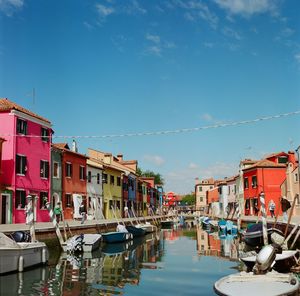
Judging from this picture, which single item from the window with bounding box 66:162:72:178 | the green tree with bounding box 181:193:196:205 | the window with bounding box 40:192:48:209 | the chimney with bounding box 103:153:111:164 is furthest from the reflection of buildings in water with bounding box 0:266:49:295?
the green tree with bounding box 181:193:196:205

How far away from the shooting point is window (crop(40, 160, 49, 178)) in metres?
37.0

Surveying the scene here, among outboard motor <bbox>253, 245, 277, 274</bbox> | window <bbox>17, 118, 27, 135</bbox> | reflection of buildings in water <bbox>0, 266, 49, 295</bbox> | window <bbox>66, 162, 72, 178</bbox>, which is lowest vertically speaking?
reflection of buildings in water <bbox>0, 266, 49, 295</bbox>

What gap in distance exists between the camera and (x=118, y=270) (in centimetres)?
1931

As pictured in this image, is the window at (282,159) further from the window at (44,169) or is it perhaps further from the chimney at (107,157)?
the window at (44,169)

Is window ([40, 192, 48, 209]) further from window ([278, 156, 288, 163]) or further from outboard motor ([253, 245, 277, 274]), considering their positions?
window ([278, 156, 288, 163])

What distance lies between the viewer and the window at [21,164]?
33.9 meters

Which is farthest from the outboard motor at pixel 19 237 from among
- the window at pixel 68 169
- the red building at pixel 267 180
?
the red building at pixel 267 180

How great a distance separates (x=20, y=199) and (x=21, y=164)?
2.76 m

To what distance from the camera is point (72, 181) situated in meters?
42.4

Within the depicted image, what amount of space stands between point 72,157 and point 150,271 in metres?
25.1

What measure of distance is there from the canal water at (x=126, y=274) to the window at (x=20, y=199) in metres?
9.74

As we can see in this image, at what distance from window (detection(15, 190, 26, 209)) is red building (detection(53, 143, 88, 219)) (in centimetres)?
623

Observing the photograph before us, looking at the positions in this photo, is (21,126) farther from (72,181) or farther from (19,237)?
(19,237)

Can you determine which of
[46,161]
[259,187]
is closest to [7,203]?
[46,161]
